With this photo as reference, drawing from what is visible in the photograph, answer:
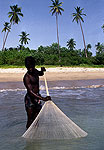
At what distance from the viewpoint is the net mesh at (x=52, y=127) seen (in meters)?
4.11

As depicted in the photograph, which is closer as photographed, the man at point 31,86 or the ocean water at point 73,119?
the ocean water at point 73,119

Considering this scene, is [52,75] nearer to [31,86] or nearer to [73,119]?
[73,119]

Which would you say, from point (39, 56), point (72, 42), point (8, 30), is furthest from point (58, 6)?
point (72, 42)

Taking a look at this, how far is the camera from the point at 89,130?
492cm

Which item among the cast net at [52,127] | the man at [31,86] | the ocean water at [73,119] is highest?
the man at [31,86]

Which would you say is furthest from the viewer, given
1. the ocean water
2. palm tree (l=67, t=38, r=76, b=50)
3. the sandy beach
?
palm tree (l=67, t=38, r=76, b=50)

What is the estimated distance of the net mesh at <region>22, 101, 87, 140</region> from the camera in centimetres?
411

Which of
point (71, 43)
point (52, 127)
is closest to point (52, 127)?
point (52, 127)

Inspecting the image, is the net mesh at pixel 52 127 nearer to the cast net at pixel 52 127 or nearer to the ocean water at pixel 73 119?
the cast net at pixel 52 127

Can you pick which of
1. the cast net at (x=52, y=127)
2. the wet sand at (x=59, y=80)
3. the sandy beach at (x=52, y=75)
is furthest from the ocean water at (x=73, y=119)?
the sandy beach at (x=52, y=75)

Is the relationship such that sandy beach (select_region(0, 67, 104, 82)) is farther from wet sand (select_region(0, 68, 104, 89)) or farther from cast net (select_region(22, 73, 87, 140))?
cast net (select_region(22, 73, 87, 140))

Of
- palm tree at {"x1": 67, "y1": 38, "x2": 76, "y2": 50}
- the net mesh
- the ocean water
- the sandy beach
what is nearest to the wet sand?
the sandy beach

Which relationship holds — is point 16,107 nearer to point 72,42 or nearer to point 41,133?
point 41,133

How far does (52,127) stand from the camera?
4262 mm
